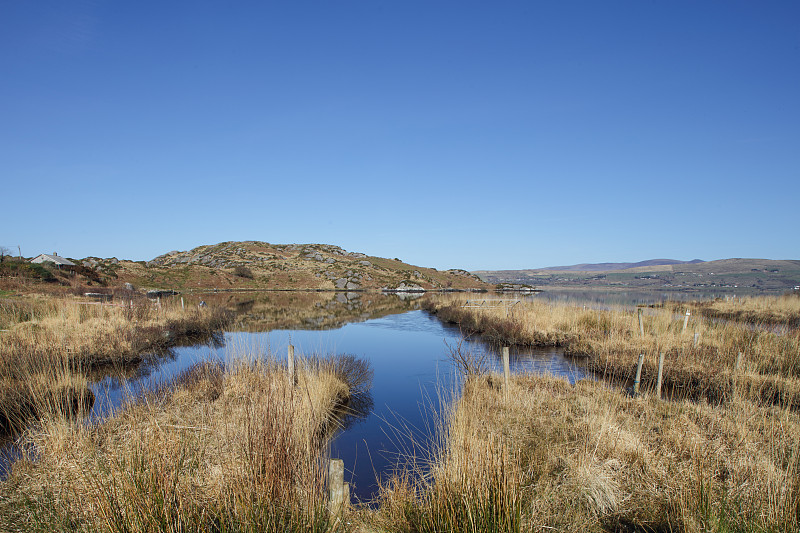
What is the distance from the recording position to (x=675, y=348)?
1361 centimetres

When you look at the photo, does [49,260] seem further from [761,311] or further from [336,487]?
[761,311]

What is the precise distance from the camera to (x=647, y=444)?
549 cm

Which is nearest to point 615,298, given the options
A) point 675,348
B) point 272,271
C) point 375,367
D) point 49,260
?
point 675,348

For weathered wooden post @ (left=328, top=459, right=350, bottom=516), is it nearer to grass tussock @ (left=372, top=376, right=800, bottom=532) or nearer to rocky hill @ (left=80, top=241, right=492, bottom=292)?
grass tussock @ (left=372, top=376, right=800, bottom=532)

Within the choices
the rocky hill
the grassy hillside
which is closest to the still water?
the rocky hill

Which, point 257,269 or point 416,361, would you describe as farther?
point 257,269

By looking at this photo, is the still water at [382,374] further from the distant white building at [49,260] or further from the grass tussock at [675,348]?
the distant white building at [49,260]

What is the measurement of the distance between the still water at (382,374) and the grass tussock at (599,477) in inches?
44.4

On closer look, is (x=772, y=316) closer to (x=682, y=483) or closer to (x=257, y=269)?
(x=682, y=483)

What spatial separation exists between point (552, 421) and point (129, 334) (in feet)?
47.9

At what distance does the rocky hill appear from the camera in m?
55.2

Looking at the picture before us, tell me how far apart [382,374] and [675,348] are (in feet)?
30.7

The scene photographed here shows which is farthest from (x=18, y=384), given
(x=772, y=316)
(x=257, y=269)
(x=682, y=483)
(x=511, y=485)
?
(x=257, y=269)

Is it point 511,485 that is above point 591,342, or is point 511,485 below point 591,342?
above
